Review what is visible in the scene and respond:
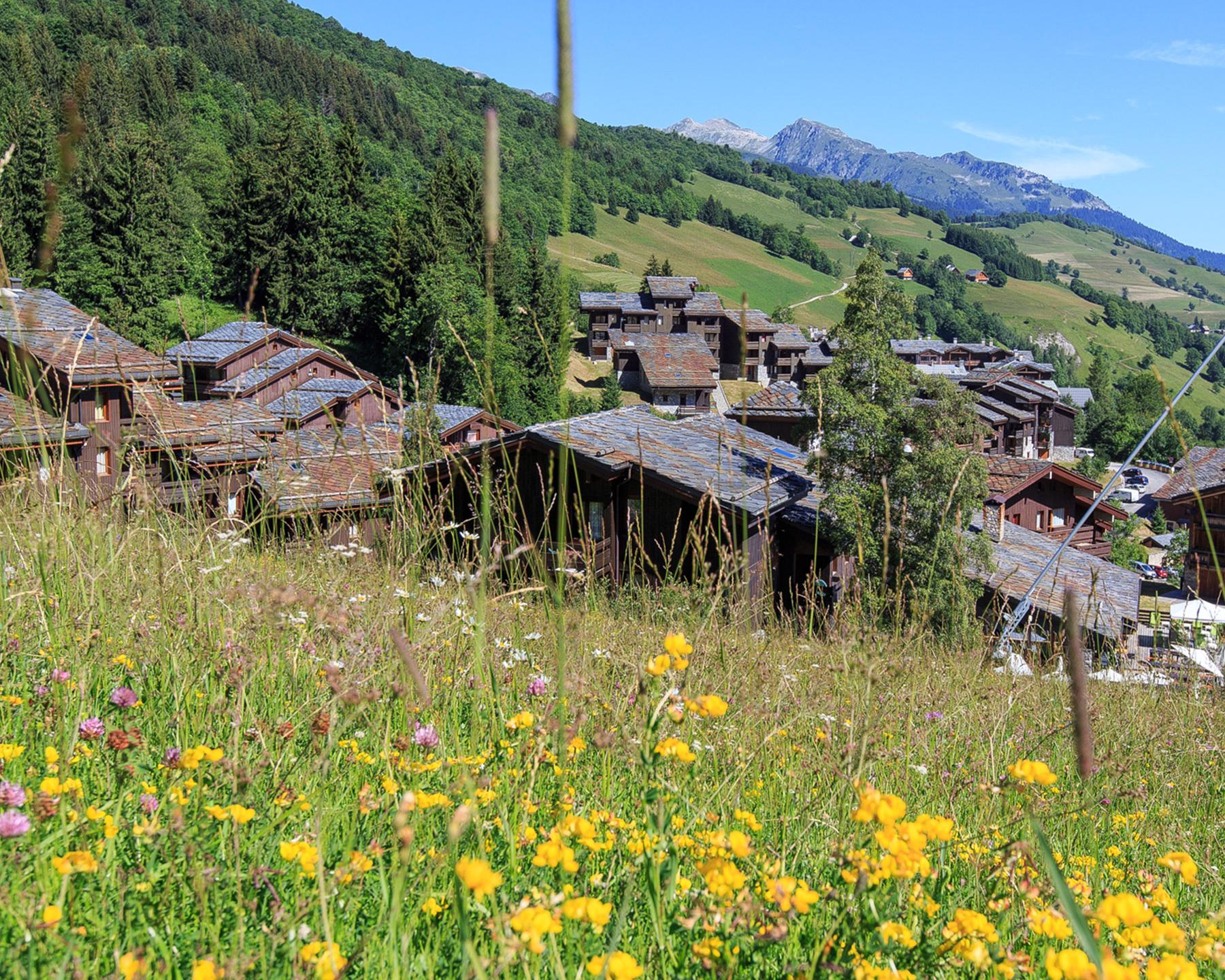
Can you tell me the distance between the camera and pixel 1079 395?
9431 centimetres

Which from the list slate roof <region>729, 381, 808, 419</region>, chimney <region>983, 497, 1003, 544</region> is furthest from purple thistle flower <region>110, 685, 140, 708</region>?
slate roof <region>729, 381, 808, 419</region>

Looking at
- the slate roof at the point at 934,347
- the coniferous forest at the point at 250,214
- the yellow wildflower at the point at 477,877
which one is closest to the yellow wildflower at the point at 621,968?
the yellow wildflower at the point at 477,877

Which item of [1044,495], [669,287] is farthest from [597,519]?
[669,287]

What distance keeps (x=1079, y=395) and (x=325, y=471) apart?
103074mm

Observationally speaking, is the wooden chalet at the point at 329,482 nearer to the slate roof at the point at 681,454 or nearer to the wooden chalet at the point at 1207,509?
the slate roof at the point at 681,454

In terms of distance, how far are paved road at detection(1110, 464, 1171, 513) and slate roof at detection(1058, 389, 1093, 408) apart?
15.2 meters

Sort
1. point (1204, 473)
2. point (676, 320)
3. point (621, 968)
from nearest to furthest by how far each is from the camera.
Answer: point (621, 968)
point (1204, 473)
point (676, 320)

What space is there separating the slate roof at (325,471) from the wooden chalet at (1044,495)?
36.0m

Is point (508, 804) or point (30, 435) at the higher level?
point (30, 435)

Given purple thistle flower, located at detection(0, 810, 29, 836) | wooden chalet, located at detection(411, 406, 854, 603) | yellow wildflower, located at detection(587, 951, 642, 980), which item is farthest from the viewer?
wooden chalet, located at detection(411, 406, 854, 603)

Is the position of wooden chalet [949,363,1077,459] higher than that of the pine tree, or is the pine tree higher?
the pine tree

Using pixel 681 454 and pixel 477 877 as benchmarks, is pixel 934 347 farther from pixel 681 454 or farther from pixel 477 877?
pixel 477 877

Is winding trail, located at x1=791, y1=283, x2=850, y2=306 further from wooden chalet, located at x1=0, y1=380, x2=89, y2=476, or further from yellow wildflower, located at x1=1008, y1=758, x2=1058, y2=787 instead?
yellow wildflower, located at x1=1008, y1=758, x2=1058, y2=787

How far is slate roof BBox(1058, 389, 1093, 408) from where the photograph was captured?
9200 centimetres
